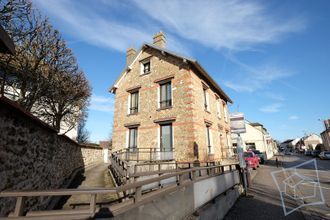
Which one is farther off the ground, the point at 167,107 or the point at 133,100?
the point at 133,100

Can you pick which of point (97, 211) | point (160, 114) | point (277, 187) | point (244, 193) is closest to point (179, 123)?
point (160, 114)

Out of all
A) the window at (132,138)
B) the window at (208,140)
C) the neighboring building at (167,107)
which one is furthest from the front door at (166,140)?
the window at (208,140)

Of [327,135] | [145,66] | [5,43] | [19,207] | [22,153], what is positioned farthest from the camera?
[327,135]

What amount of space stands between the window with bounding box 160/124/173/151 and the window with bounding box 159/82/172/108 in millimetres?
1642

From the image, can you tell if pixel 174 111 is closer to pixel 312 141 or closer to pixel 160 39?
pixel 160 39

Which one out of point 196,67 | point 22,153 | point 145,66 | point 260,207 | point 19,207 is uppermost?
point 145,66

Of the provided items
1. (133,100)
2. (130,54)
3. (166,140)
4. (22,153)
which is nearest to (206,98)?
(166,140)

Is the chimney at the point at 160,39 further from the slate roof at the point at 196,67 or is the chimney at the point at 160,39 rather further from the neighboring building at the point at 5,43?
the neighboring building at the point at 5,43

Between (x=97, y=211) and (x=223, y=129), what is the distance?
59.7 feet

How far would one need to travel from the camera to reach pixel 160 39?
16797mm

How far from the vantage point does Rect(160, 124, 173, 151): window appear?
45.7 feet

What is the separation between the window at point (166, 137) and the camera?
1394 centimetres

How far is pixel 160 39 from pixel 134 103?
19.9ft

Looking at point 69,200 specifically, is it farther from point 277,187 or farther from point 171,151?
point 277,187
